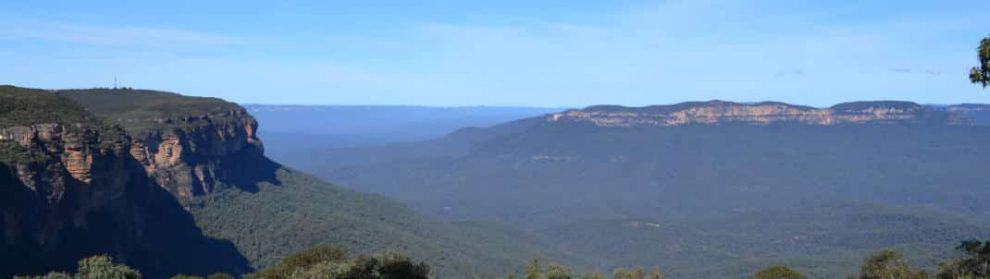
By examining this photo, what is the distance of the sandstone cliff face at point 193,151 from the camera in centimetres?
8300

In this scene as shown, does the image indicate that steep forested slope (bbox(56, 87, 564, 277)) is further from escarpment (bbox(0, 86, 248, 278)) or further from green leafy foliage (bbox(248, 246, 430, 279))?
green leafy foliage (bbox(248, 246, 430, 279))

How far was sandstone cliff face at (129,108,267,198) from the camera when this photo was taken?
8300cm

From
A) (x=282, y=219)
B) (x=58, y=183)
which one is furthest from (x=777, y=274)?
(x=282, y=219)

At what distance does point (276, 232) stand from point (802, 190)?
143 meters

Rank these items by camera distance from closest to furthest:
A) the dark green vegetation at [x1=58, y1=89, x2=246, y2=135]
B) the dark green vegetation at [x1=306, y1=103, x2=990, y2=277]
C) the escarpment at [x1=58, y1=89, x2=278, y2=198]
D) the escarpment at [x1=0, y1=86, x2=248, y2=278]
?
the escarpment at [x1=0, y1=86, x2=248, y2=278] < the escarpment at [x1=58, y1=89, x2=278, y2=198] < the dark green vegetation at [x1=58, y1=89, x2=246, y2=135] < the dark green vegetation at [x1=306, y1=103, x2=990, y2=277]

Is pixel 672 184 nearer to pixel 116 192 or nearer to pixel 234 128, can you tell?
pixel 234 128

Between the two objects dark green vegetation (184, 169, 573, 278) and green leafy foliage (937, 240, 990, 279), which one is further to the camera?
dark green vegetation (184, 169, 573, 278)

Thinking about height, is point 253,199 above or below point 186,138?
below

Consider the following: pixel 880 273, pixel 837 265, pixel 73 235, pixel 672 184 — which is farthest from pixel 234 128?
pixel 672 184

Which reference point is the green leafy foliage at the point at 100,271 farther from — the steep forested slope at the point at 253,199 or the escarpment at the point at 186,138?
the escarpment at the point at 186,138

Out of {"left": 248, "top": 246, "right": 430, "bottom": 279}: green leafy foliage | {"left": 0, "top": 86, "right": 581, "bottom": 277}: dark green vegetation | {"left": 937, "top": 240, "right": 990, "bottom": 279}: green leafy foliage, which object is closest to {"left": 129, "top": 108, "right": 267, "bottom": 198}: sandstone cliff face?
{"left": 0, "top": 86, "right": 581, "bottom": 277}: dark green vegetation

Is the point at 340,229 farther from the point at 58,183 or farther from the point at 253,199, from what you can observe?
the point at 58,183

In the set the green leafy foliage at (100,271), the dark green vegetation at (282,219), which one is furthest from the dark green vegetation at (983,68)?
the dark green vegetation at (282,219)

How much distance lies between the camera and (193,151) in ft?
295
